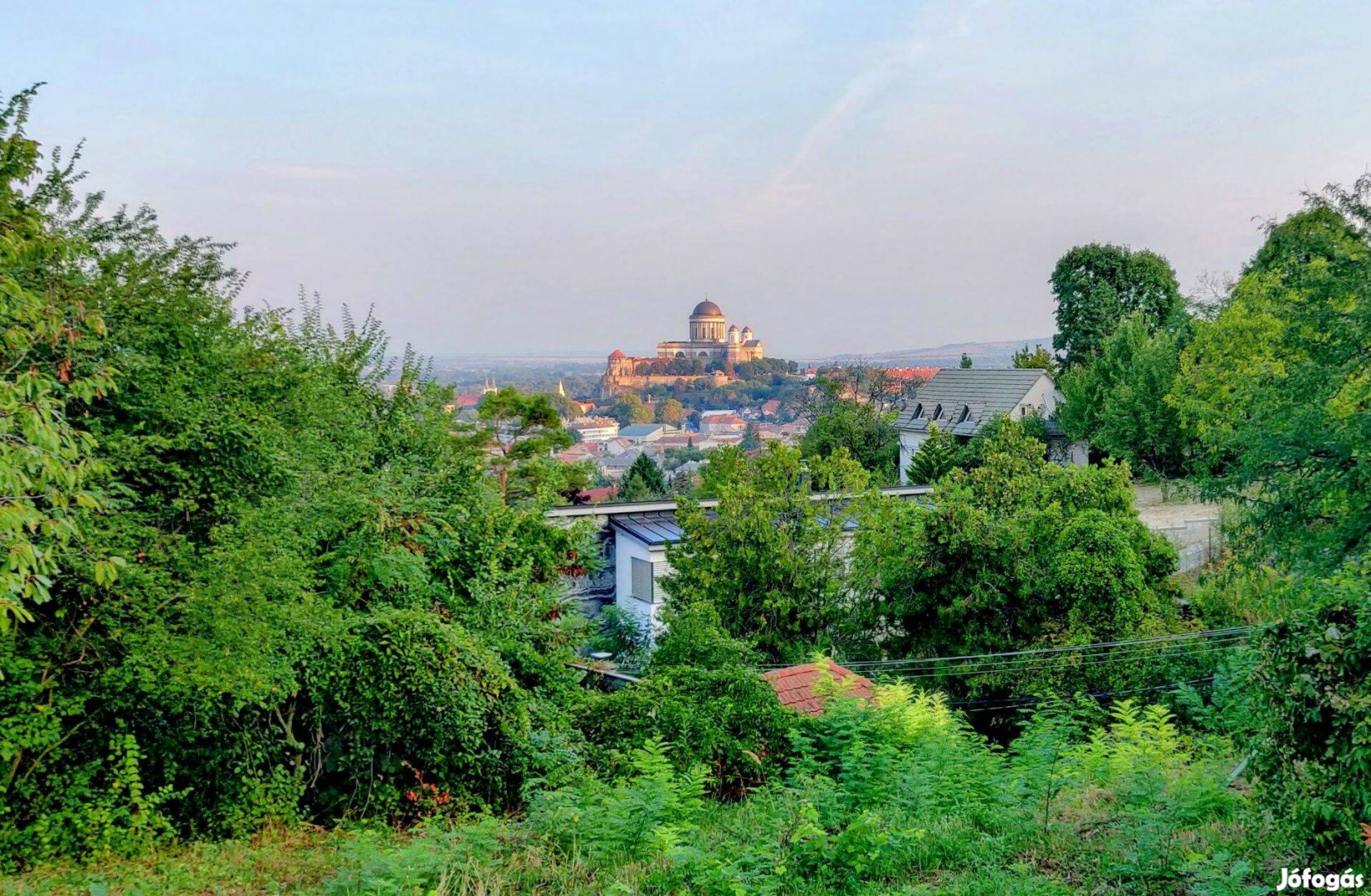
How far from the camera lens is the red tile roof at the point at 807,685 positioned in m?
11.4

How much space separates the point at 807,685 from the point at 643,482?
29783mm

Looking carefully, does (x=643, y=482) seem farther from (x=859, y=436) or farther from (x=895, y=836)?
(x=895, y=836)

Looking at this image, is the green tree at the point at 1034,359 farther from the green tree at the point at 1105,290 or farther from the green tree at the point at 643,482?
the green tree at the point at 643,482

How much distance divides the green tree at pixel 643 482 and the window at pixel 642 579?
55.2 ft

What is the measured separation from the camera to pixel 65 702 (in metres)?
7.68

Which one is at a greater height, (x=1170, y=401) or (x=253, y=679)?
(x=1170, y=401)

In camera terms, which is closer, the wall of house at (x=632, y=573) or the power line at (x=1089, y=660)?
the power line at (x=1089, y=660)

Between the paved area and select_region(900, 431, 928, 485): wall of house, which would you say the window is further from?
select_region(900, 431, 928, 485): wall of house

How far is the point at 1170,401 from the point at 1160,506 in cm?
412

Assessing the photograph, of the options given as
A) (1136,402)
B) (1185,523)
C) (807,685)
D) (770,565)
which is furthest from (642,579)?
(1136,402)

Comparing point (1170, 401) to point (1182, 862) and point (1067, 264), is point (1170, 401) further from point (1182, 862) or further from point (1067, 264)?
point (1182, 862)

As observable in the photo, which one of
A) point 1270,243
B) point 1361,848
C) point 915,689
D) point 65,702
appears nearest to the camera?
point 1361,848

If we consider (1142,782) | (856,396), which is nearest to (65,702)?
(1142,782)

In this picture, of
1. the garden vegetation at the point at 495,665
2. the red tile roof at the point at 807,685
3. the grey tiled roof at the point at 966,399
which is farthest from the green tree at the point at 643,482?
the red tile roof at the point at 807,685
